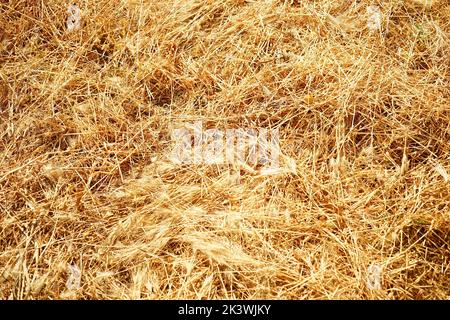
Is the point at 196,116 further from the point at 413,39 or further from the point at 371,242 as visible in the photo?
the point at 413,39

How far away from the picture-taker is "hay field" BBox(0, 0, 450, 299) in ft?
4.76

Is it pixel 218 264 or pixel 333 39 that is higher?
pixel 333 39

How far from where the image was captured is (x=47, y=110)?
181 cm

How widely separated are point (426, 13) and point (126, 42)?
4.58 feet

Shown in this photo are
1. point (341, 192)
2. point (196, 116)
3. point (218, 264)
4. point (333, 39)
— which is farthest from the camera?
point (333, 39)

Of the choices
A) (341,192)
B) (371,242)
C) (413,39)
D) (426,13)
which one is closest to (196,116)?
(341,192)

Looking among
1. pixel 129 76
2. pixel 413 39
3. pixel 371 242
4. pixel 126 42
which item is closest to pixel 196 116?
pixel 129 76

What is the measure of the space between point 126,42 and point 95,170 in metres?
0.65

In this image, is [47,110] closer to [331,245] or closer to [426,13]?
[331,245]

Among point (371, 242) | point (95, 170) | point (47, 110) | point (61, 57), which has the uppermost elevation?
point (61, 57)

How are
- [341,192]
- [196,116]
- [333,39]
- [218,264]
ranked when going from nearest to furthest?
[218,264] < [341,192] < [196,116] < [333,39]

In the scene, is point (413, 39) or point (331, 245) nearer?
point (331, 245)

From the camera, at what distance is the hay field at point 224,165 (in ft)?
4.76

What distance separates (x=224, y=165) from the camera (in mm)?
1666
